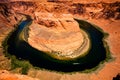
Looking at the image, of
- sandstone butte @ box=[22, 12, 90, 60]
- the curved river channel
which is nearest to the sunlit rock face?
sandstone butte @ box=[22, 12, 90, 60]

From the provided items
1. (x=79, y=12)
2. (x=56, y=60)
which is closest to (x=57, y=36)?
(x=56, y=60)

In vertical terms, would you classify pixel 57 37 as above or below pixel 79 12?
below

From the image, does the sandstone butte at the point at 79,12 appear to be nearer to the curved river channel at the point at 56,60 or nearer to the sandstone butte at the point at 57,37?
the sandstone butte at the point at 57,37

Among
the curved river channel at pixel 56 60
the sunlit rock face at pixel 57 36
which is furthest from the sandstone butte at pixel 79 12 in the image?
the curved river channel at pixel 56 60

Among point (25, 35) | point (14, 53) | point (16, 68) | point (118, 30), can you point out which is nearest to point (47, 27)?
point (25, 35)

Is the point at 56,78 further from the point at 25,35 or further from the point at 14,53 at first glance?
the point at 25,35

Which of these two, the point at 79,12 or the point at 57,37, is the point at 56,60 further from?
the point at 79,12

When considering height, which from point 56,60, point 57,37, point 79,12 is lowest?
point 56,60
